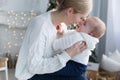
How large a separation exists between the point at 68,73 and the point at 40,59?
0.17 m

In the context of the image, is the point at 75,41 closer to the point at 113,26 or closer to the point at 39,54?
the point at 39,54

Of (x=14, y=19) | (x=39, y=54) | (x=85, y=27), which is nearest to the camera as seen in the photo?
(x=39, y=54)

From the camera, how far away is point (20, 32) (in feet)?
15.0

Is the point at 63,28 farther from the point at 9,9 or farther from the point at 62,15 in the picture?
the point at 9,9

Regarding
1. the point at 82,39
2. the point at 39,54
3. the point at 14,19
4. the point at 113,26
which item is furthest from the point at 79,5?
the point at 14,19

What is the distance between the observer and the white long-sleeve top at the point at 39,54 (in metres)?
1.26

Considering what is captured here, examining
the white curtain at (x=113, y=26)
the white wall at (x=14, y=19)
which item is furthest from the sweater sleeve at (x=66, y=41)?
the white wall at (x=14, y=19)

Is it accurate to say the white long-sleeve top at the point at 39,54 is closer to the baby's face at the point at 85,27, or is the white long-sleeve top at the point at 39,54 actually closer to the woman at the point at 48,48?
the woman at the point at 48,48

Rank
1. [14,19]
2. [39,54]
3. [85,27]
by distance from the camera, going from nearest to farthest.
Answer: [39,54] → [85,27] → [14,19]

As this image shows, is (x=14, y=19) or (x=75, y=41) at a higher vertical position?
(x=14, y=19)

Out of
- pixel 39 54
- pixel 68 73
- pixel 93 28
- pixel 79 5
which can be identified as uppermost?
pixel 79 5

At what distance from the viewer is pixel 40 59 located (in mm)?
1270

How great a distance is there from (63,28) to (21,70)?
0.33 m

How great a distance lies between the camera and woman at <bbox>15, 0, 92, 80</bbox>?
4.14 ft
